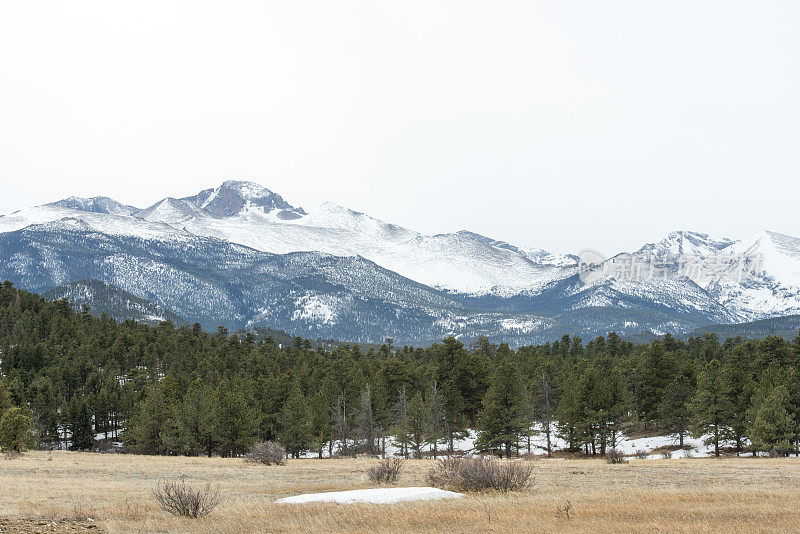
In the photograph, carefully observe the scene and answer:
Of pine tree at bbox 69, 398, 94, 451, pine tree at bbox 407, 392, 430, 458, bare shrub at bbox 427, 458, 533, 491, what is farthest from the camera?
pine tree at bbox 69, 398, 94, 451

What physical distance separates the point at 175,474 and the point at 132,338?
9352 centimetres

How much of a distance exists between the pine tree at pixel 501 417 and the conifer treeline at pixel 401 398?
0.11m

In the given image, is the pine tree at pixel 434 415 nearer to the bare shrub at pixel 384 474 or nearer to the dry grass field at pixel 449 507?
the dry grass field at pixel 449 507

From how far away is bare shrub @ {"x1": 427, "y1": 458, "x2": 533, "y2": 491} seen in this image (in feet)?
76.6

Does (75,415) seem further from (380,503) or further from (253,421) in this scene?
(380,503)

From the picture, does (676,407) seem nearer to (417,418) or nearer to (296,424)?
(417,418)

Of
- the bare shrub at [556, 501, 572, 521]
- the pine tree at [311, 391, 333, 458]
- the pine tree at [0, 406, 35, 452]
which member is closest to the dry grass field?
the bare shrub at [556, 501, 572, 521]

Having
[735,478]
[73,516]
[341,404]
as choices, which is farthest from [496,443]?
[73,516]

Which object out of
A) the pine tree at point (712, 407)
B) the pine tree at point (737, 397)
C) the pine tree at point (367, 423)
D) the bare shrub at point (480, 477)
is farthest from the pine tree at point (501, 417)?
the bare shrub at point (480, 477)

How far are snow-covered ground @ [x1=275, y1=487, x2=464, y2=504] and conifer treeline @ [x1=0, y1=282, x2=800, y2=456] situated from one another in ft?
118

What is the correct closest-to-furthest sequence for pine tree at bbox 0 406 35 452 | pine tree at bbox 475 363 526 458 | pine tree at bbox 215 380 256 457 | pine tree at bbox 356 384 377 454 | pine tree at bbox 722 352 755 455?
pine tree at bbox 0 406 35 452
pine tree at bbox 722 352 755 455
pine tree at bbox 215 380 256 457
pine tree at bbox 475 363 526 458
pine tree at bbox 356 384 377 454

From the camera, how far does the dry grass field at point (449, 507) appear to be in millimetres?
16266

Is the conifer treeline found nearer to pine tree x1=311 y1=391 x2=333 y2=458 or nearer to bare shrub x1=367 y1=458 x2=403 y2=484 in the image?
pine tree x1=311 y1=391 x2=333 y2=458

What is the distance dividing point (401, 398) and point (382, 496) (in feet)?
144
